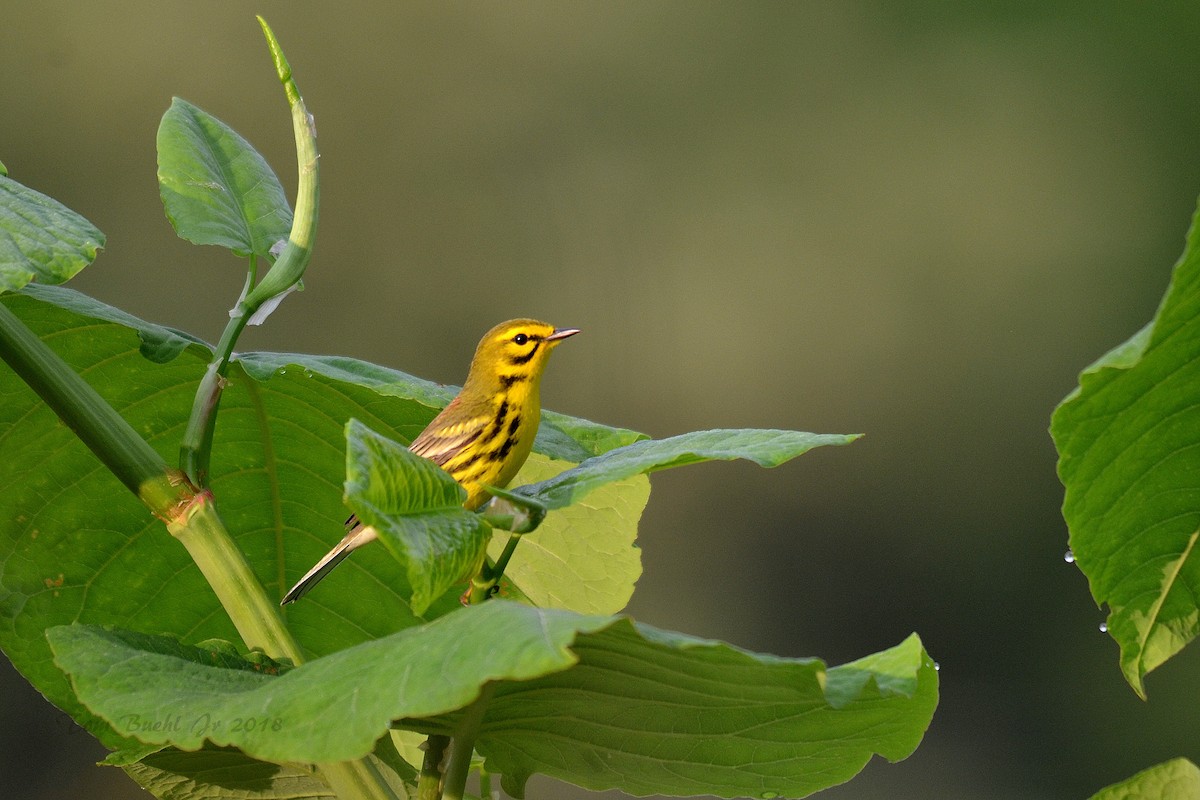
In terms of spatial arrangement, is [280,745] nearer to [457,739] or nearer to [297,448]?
[457,739]

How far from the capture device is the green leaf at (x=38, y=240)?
0.38 m

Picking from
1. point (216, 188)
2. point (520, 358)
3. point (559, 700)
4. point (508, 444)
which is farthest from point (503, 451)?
point (559, 700)

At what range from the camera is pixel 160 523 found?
581 millimetres

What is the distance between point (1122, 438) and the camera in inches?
14.6

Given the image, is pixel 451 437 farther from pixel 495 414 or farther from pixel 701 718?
pixel 701 718

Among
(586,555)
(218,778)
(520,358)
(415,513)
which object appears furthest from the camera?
(520,358)

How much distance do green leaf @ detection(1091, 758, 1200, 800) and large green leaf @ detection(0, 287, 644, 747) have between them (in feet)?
0.72

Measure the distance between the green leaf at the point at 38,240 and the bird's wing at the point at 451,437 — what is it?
0.34 meters

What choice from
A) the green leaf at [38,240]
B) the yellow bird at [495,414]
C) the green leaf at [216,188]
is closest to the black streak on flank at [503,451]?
the yellow bird at [495,414]

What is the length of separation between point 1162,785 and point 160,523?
417mm

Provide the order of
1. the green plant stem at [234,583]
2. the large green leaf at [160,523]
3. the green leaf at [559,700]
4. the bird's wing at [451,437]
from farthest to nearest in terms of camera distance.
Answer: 1. the bird's wing at [451,437]
2. the large green leaf at [160,523]
3. the green plant stem at [234,583]
4. the green leaf at [559,700]

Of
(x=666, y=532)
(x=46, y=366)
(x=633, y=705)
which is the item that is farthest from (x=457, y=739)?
(x=666, y=532)

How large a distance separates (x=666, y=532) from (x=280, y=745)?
2782 millimetres

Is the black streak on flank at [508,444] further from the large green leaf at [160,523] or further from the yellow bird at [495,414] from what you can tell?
the large green leaf at [160,523]
